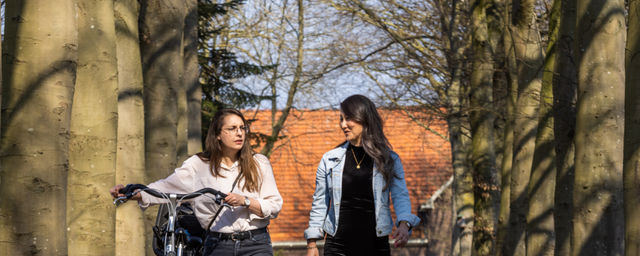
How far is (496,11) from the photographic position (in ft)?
54.5

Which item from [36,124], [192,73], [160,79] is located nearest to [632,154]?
[36,124]

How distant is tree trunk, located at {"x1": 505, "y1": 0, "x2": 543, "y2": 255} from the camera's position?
1310cm

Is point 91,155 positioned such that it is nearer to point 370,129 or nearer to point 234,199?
point 234,199

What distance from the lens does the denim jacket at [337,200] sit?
20.4 feet

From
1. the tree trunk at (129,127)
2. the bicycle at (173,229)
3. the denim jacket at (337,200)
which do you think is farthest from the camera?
the tree trunk at (129,127)

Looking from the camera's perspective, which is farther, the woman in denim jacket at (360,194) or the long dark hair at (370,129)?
the long dark hair at (370,129)

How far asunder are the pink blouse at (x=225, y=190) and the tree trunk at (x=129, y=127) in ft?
9.42

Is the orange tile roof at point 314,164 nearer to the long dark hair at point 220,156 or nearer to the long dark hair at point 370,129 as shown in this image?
the long dark hair at point 370,129

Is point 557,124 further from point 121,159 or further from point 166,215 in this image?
point 166,215

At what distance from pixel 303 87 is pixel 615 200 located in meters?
20.2

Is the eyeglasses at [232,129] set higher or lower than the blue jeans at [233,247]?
higher

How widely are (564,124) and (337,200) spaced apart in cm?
435

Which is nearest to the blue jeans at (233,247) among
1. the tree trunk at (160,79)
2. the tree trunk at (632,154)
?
the tree trunk at (632,154)

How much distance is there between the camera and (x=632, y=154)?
7.21m
